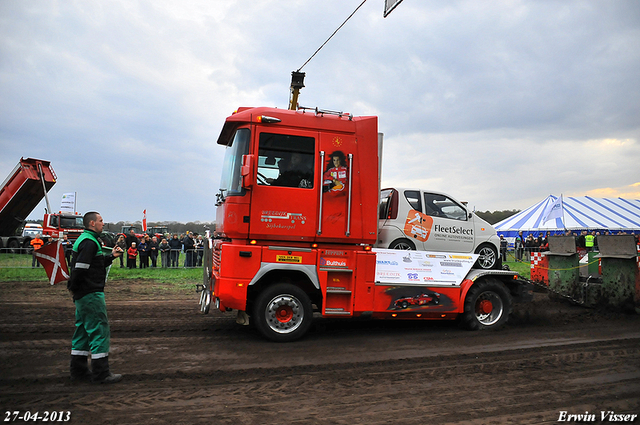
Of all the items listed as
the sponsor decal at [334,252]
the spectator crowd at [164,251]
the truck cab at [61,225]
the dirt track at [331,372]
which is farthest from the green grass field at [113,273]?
the sponsor decal at [334,252]

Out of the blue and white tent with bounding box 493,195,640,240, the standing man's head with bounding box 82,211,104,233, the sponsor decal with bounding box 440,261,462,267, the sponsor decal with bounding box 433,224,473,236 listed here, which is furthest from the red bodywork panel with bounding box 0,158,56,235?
the blue and white tent with bounding box 493,195,640,240

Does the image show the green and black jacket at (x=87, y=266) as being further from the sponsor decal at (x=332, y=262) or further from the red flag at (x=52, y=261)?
the sponsor decal at (x=332, y=262)

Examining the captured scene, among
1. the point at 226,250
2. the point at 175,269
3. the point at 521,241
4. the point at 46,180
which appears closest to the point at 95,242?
the point at 226,250

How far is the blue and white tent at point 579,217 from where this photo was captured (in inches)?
1044

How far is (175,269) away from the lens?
59.1ft

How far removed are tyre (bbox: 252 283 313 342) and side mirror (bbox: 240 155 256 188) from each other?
1.68 metres

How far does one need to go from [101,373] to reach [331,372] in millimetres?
2687

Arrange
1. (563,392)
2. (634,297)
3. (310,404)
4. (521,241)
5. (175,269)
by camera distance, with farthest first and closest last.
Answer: (521,241), (175,269), (634,297), (563,392), (310,404)

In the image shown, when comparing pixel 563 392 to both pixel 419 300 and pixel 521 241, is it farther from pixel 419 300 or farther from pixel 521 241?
pixel 521 241

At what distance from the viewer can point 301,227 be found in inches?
258

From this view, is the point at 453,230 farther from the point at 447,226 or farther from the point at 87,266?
the point at 87,266

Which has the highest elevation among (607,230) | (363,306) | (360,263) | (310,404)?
(607,230)

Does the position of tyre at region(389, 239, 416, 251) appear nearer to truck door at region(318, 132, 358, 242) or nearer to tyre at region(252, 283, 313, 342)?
truck door at region(318, 132, 358, 242)

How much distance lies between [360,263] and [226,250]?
85.1 inches
